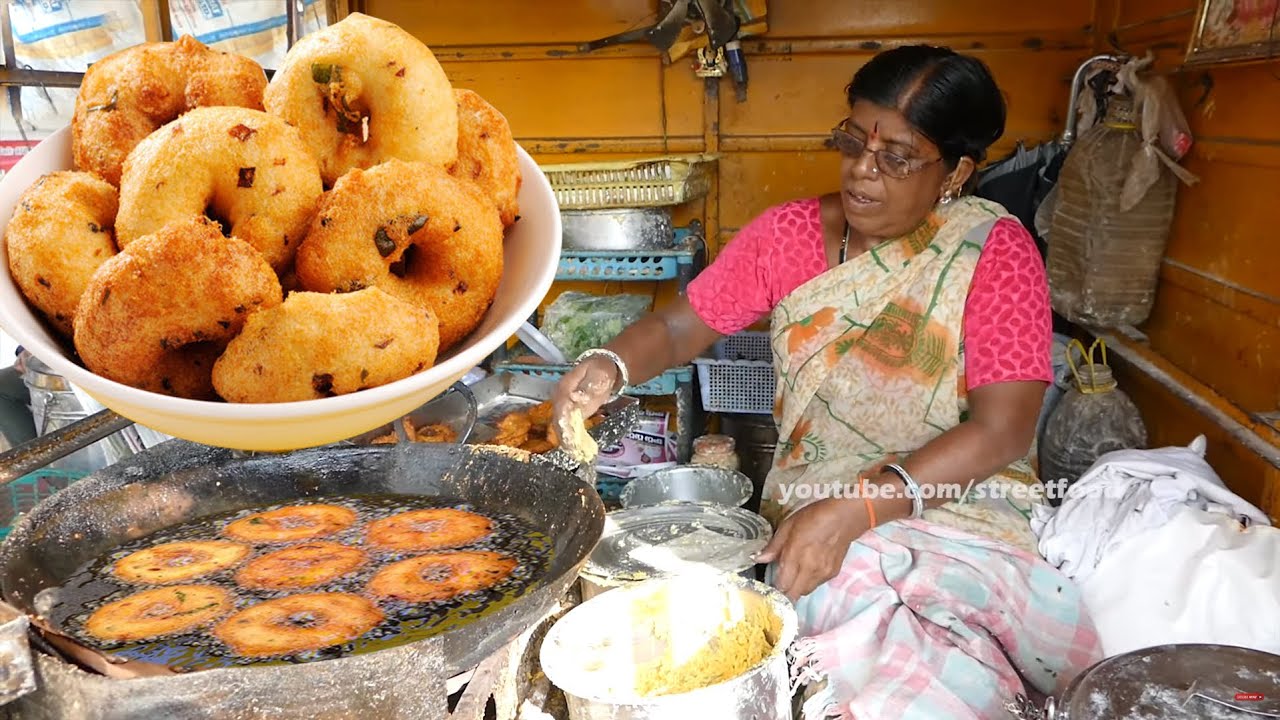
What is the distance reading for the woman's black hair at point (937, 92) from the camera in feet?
7.34

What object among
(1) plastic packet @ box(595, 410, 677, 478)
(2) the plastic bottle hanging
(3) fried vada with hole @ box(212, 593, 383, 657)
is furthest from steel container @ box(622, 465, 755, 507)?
(3) fried vada with hole @ box(212, 593, 383, 657)

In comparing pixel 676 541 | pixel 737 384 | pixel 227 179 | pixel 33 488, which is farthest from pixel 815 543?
pixel 33 488

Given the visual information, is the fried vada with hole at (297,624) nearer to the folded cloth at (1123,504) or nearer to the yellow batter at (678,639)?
the yellow batter at (678,639)

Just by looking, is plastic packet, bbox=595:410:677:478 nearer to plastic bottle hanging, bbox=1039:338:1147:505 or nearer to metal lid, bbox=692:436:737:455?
metal lid, bbox=692:436:737:455

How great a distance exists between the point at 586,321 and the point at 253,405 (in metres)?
2.95

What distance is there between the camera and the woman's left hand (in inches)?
78.2

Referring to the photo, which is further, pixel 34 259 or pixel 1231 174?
pixel 1231 174

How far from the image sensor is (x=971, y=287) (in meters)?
2.36

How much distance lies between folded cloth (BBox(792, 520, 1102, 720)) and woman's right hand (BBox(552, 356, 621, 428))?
74cm

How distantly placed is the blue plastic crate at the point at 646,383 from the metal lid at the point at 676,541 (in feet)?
3.51

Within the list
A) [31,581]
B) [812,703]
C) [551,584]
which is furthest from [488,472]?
[812,703]

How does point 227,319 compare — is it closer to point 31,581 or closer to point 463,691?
point 31,581

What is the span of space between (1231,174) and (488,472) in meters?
2.50

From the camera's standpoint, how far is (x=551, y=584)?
1.10 metres
